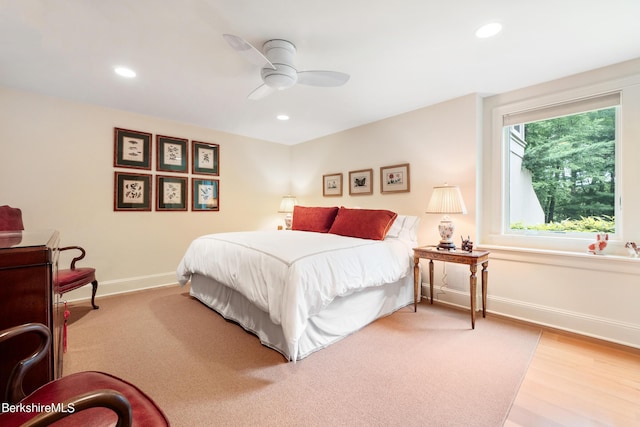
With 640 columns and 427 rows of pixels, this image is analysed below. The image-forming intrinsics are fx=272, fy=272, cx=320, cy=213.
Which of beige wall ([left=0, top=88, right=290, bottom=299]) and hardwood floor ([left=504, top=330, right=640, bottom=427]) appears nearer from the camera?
hardwood floor ([left=504, top=330, right=640, bottom=427])

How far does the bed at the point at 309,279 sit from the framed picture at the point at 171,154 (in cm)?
153

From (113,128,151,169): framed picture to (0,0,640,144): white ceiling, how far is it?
48 cm

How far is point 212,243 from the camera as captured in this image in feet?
9.45

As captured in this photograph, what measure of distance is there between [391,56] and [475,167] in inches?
61.2

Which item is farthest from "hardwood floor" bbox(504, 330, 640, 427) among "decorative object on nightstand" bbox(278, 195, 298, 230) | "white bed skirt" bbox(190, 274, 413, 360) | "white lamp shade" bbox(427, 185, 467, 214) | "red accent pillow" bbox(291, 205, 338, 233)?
"decorative object on nightstand" bbox(278, 195, 298, 230)

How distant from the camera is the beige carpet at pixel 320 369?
1.50 meters

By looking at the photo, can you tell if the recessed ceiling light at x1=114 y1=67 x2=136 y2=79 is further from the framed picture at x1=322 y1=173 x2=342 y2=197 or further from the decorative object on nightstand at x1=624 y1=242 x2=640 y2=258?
A: the decorative object on nightstand at x1=624 y1=242 x2=640 y2=258

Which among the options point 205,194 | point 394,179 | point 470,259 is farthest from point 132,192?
point 470,259

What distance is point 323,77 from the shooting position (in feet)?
7.28

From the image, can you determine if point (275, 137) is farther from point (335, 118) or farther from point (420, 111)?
point (420, 111)

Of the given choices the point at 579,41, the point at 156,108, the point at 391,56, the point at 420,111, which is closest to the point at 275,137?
the point at 156,108

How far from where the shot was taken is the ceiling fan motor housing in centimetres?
209

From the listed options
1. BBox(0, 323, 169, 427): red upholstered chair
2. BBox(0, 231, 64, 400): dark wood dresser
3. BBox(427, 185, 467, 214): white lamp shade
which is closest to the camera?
BBox(0, 323, 169, 427): red upholstered chair

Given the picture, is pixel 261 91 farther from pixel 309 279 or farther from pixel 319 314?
pixel 319 314
